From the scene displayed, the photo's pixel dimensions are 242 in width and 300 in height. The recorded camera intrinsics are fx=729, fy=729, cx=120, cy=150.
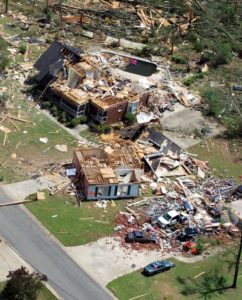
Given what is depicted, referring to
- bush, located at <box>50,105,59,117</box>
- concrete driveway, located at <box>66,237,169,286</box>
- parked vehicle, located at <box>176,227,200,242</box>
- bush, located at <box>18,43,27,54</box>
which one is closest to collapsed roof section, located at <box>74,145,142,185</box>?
concrete driveway, located at <box>66,237,169,286</box>

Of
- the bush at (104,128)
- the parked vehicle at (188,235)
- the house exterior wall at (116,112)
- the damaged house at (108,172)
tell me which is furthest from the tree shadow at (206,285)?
the house exterior wall at (116,112)

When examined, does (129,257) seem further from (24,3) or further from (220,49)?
(24,3)

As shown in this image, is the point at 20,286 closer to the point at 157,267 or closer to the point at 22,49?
the point at 157,267

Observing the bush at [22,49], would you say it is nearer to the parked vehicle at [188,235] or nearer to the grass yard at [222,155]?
the grass yard at [222,155]

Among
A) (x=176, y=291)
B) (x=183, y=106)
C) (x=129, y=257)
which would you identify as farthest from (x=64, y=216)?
(x=183, y=106)

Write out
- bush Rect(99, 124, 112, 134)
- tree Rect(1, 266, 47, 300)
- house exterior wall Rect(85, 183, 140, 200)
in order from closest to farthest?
tree Rect(1, 266, 47, 300) → house exterior wall Rect(85, 183, 140, 200) → bush Rect(99, 124, 112, 134)

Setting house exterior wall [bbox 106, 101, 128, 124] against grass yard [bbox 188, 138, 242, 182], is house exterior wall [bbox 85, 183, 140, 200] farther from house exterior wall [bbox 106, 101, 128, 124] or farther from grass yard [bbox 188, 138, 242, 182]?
house exterior wall [bbox 106, 101, 128, 124]
